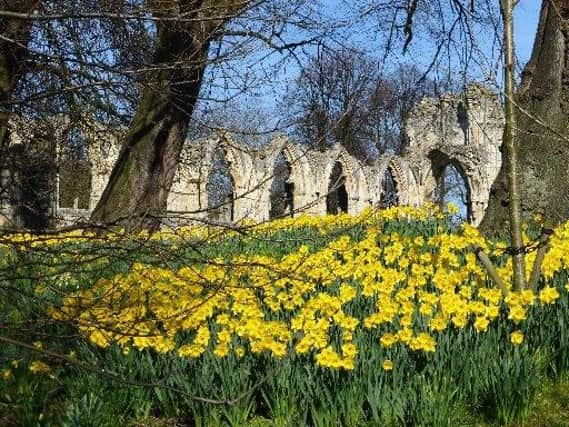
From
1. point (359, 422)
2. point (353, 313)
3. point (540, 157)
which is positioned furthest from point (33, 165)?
point (540, 157)

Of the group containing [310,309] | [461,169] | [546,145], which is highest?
[461,169]

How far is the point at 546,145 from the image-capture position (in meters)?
7.41

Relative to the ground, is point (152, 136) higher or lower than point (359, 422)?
higher

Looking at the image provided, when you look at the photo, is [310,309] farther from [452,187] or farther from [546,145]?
[452,187]

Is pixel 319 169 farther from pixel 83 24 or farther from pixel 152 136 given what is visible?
pixel 83 24

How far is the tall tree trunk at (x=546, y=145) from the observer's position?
289 inches

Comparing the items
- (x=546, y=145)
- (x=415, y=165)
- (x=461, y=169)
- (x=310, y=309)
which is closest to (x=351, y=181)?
(x=415, y=165)

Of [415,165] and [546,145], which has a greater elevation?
[415,165]

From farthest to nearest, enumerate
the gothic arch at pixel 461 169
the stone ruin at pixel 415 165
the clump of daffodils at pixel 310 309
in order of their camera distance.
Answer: the gothic arch at pixel 461 169 → the stone ruin at pixel 415 165 → the clump of daffodils at pixel 310 309

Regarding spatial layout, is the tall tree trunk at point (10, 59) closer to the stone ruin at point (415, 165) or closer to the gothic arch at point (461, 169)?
the stone ruin at point (415, 165)

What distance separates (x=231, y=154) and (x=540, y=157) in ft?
67.3

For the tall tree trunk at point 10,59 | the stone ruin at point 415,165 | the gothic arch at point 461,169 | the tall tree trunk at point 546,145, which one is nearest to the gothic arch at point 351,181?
the stone ruin at point 415,165

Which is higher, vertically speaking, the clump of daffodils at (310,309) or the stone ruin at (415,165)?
the stone ruin at (415,165)

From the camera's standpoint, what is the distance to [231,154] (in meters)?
27.3
